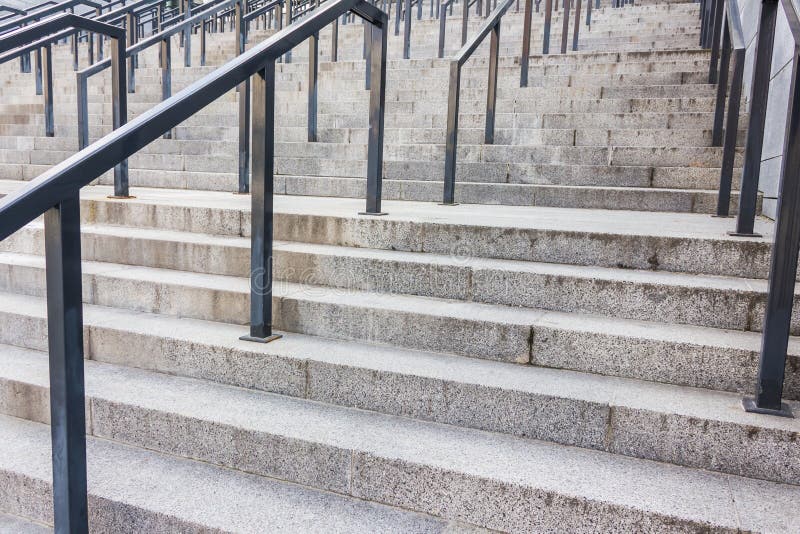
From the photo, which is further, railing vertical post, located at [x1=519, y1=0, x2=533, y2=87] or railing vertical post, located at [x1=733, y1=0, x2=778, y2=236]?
railing vertical post, located at [x1=519, y1=0, x2=533, y2=87]

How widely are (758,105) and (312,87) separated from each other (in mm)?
3375

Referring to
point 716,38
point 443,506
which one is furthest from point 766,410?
point 716,38

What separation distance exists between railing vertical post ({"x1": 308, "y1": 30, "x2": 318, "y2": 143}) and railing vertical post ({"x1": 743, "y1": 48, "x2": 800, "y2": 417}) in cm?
371

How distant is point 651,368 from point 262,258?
1.42m

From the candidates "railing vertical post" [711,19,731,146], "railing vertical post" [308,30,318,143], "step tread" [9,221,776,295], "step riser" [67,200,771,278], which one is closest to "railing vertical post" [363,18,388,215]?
"step riser" [67,200,771,278]

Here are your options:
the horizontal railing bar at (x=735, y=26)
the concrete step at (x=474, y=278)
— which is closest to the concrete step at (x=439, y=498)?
the concrete step at (x=474, y=278)

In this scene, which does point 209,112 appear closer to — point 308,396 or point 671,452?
point 308,396

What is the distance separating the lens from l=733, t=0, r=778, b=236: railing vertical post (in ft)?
7.87

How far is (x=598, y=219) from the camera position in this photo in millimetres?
3109

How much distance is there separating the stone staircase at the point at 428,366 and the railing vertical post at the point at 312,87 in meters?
1.32

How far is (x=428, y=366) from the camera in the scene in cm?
218

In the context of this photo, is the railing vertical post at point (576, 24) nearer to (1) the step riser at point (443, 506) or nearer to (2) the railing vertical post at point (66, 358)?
(1) the step riser at point (443, 506)

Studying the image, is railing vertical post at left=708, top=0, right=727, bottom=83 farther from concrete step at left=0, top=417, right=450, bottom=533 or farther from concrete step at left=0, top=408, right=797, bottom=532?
concrete step at left=0, top=417, right=450, bottom=533

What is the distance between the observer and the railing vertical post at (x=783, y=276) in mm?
1748
